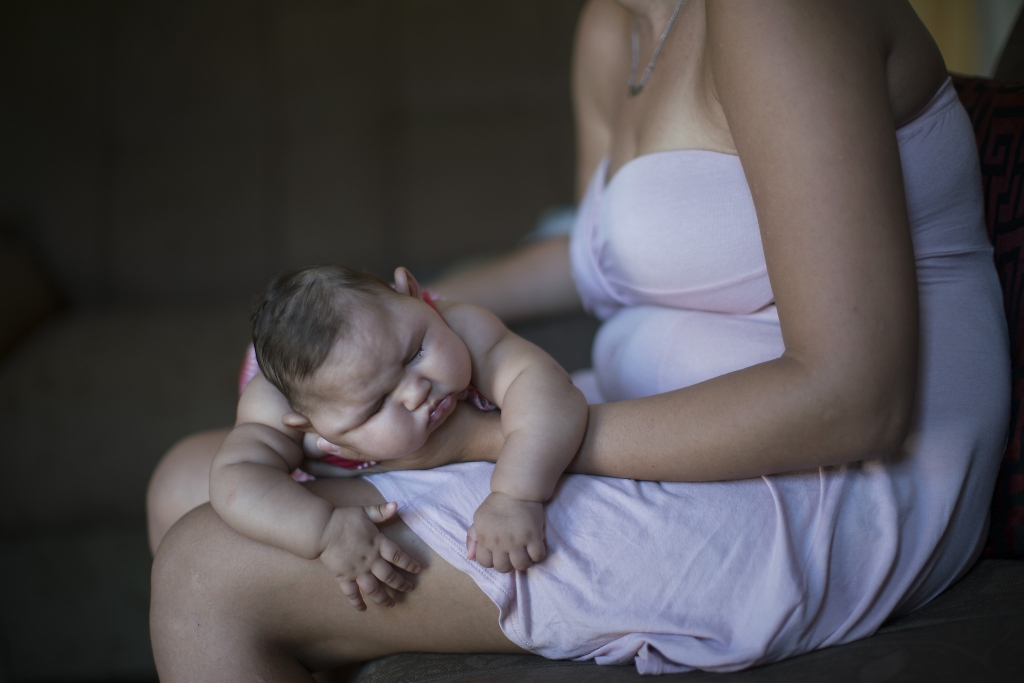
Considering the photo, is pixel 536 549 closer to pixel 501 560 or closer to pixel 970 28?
pixel 501 560

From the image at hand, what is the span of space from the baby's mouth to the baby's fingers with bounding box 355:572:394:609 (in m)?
0.17

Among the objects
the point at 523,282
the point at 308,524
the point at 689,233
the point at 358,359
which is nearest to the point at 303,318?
the point at 358,359

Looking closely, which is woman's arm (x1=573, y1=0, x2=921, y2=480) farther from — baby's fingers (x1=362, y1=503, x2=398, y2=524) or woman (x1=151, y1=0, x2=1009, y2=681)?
baby's fingers (x1=362, y1=503, x2=398, y2=524)

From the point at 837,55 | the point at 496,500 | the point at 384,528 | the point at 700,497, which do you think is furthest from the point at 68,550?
the point at 837,55

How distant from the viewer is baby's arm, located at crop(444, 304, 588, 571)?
0.68 meters

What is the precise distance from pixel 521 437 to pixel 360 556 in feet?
0.63

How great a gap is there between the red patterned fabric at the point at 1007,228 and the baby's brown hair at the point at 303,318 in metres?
0.73

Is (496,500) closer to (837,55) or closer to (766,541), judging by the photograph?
(766,541)

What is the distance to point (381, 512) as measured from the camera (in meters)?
0.72

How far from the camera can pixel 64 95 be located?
2.01 meters

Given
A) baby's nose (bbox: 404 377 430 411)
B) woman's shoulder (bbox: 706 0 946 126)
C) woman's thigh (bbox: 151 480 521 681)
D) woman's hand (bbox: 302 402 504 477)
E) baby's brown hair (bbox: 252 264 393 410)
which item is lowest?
woman's thigh (bbox: 151 480 521 681)

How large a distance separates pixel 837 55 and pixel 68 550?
1.59 metres

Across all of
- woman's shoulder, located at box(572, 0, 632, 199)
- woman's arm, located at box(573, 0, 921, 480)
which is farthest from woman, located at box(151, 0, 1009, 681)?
woman's shoulder, located at box(572, 0, 632, 199)

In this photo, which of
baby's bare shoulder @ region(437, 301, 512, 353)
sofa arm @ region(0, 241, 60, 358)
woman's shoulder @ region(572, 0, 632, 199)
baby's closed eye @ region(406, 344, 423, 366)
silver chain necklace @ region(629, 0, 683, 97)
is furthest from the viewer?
sofa arm @ region(0, 241, 60, 358)
